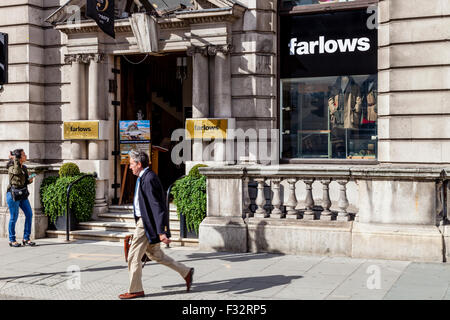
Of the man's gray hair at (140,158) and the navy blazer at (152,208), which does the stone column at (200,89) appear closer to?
the man's gray hair at (140,158)

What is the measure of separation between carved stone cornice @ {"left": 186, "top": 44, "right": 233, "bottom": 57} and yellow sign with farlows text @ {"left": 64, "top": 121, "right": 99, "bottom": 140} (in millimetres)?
3038

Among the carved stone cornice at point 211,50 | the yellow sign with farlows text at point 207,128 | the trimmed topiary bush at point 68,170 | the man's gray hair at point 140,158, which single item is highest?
the carved stone cornice at point 211,50

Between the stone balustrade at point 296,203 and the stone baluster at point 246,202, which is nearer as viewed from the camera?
the stone balustrade at point 296,203

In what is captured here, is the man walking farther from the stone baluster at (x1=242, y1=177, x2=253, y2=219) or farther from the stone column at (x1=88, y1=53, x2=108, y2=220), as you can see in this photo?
the stone column at (x1=88, y1=53, x2=108, y2=220)

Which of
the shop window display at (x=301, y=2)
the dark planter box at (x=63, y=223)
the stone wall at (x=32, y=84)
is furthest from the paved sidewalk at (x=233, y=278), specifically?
the shop window display at (x=301, y=2)

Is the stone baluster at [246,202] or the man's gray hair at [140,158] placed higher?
the man's gray hair at [140,158]

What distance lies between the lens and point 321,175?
10242 millimetres

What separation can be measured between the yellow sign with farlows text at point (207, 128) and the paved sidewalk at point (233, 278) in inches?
125

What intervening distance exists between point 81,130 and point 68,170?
1.37 m

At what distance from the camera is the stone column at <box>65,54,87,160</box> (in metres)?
14.3

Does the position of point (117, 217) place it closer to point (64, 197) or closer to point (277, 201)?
point (64, 197)

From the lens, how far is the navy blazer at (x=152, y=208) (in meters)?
7.57
